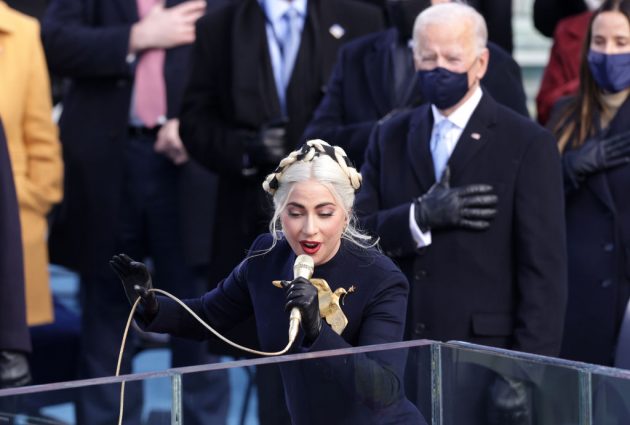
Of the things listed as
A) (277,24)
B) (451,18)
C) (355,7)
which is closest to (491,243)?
(451,18)

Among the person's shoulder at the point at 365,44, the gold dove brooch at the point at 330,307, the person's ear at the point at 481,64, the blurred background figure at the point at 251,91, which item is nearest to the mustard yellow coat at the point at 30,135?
the blurred background figure at the point at 251,91

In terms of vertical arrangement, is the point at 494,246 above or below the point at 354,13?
below

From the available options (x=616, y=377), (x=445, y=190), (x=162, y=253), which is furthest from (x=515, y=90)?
(x=616, y=377)

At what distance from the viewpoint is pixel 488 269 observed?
14.2 ft

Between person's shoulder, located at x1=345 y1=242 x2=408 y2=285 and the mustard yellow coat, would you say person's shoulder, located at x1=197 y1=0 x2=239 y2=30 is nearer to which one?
the mustard yellow coat

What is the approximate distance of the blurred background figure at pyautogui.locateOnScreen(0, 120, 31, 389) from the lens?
4.73 metres

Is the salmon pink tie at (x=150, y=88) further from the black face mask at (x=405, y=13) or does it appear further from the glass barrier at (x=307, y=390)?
the glass barrier at (x=307, y=390)

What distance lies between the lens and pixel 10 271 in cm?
474

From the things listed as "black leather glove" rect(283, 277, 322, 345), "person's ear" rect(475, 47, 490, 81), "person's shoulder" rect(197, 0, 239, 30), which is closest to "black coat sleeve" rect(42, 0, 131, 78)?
"person's shoulder" rect(197, 0, 239, 30)

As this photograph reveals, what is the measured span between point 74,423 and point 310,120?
317 centimetres

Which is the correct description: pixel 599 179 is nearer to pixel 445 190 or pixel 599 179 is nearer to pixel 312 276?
pixel 445 190

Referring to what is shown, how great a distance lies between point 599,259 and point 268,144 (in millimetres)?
1320

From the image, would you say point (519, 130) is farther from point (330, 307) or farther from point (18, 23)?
point (18, 23)

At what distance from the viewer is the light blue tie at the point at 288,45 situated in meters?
5.64
